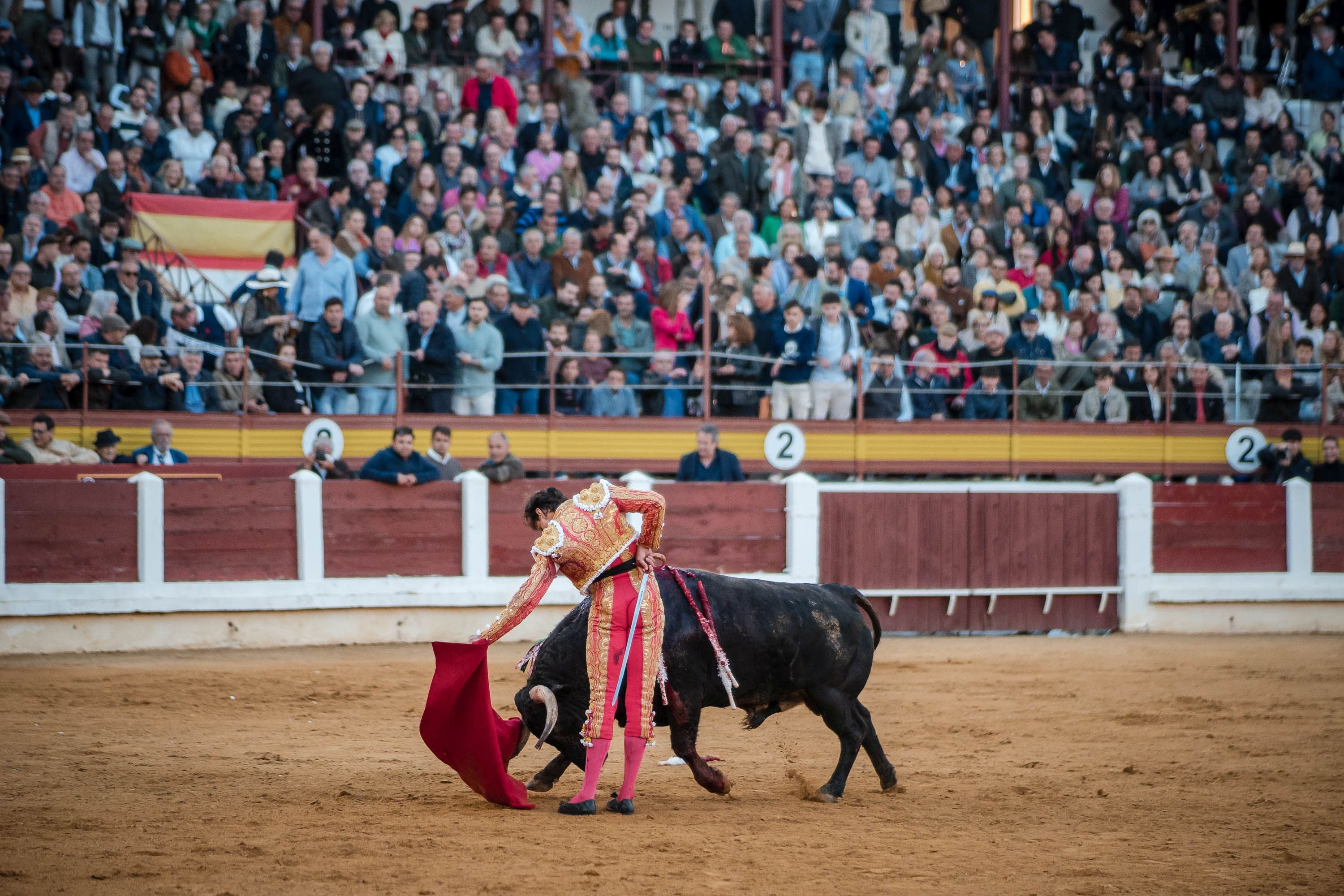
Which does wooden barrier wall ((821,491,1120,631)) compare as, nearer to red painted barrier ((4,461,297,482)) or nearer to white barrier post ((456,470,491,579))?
white barrier post ((456,470,491,579))

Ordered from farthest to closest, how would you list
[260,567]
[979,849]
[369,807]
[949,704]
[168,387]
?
[168,387]
[260,567]
[949,704]
[369,807]
[979,849]

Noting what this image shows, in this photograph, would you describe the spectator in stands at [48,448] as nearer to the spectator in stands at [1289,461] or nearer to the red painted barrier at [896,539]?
the red painted barrier at [896,539]

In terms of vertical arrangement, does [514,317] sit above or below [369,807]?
above

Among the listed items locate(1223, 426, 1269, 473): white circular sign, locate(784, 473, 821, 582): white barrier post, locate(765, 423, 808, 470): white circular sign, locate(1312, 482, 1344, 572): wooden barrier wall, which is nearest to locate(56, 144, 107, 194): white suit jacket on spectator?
locate(765, 423, 808, 470): white circular sign

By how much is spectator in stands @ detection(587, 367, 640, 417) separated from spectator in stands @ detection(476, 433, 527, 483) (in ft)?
4.14

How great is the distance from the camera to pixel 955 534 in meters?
11.1

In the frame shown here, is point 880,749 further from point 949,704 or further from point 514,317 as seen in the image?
point 514,317

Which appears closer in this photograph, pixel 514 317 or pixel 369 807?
pixel 369 807

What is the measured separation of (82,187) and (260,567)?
3871mm

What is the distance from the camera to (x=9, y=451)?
30.9ft

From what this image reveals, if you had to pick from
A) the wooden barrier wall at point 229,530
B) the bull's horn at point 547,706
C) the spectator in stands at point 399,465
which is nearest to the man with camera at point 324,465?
the spectator in stands at point 399,465

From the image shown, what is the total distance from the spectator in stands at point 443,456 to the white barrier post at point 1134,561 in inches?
204

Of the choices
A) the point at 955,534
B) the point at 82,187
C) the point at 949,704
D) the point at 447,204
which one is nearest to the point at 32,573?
the point at 82,187

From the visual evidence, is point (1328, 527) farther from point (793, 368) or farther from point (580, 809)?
point (580, 809)
